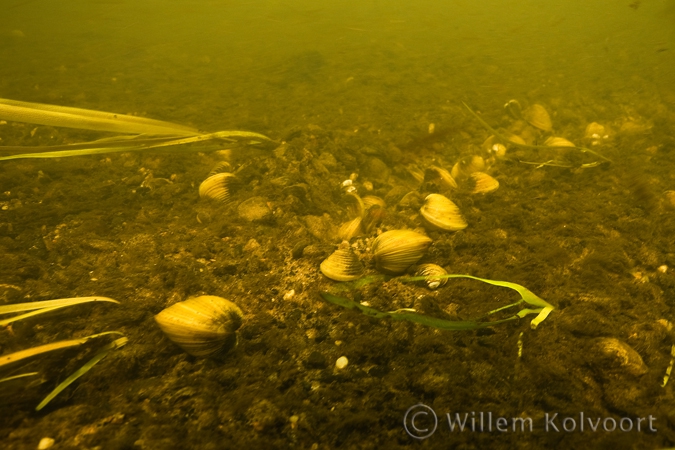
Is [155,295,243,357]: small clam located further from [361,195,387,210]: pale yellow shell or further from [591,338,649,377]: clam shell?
[591,338,649,377]: clam shell

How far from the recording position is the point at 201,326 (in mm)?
1350

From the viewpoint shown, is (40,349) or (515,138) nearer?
(40,349)

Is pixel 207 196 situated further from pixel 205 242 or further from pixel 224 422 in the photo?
pixel 224 422

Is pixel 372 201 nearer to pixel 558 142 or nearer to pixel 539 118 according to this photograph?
pixel 558 142

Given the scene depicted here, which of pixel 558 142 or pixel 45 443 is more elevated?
pixel 558 142

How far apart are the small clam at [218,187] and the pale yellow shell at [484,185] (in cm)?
194

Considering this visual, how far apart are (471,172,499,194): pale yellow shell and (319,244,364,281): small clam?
49.7 inches

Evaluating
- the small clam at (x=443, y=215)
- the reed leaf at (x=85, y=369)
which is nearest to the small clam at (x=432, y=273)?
the small clam at (x=443, y=215)

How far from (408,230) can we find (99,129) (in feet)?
8.07

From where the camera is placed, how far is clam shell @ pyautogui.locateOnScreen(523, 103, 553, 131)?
366 cm

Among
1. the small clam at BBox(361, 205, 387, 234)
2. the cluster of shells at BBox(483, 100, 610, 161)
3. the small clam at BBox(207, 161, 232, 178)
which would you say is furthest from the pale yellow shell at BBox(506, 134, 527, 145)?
the small clam at BBox(207, 161, 232, 178)

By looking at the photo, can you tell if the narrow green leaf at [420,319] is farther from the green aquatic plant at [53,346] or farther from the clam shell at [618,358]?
the green aquatic plant at [53,346]

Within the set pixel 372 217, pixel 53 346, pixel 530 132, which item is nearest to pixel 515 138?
pixel 530 132

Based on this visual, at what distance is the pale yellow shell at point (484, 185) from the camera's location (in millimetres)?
2465
